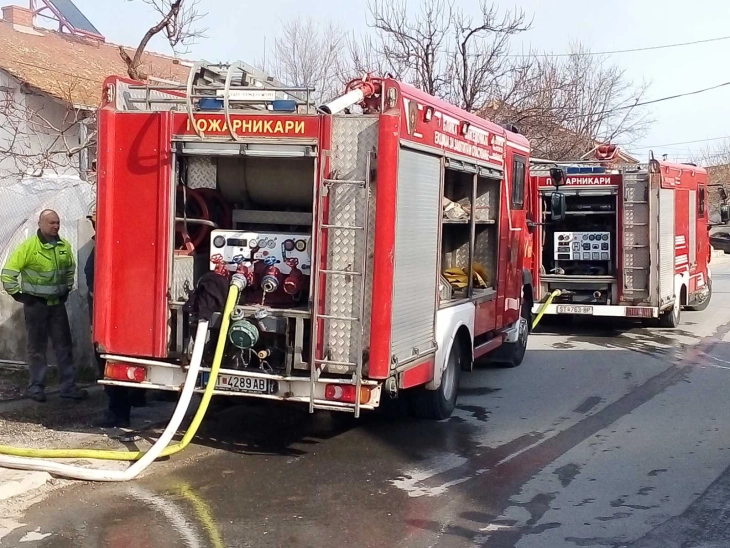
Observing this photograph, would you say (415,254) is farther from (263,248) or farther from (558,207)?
(558,207)

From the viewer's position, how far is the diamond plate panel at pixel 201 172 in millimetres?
7652

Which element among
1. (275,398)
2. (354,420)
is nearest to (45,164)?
(354,420)

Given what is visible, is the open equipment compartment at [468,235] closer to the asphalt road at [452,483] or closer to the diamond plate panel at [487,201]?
the diamond plate panel at [487,201]

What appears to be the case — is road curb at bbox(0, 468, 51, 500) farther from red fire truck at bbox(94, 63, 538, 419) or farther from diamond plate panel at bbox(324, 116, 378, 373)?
diamond plate panel at bbox(324, 116, 378, 373)

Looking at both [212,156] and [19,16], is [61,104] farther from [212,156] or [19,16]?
[212,156]

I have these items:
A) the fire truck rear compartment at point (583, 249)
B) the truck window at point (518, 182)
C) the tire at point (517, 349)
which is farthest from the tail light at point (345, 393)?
the fire truck rear compartment at point (583, 249)

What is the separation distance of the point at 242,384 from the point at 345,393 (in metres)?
0.82

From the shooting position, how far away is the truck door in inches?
287

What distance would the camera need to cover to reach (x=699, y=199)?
58.3 ft

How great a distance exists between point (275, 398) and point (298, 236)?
1.32m

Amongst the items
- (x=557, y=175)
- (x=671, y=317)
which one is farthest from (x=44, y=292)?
(x=671, y=317)

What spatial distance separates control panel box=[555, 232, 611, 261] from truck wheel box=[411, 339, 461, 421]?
6.72m

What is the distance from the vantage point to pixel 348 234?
6.97 meters

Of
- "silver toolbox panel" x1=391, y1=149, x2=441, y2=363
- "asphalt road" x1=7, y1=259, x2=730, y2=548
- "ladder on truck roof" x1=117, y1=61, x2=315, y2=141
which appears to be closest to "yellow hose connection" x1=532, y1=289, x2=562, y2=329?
"asphalt road" x1=7, y1=259, x2=730, y2=548
